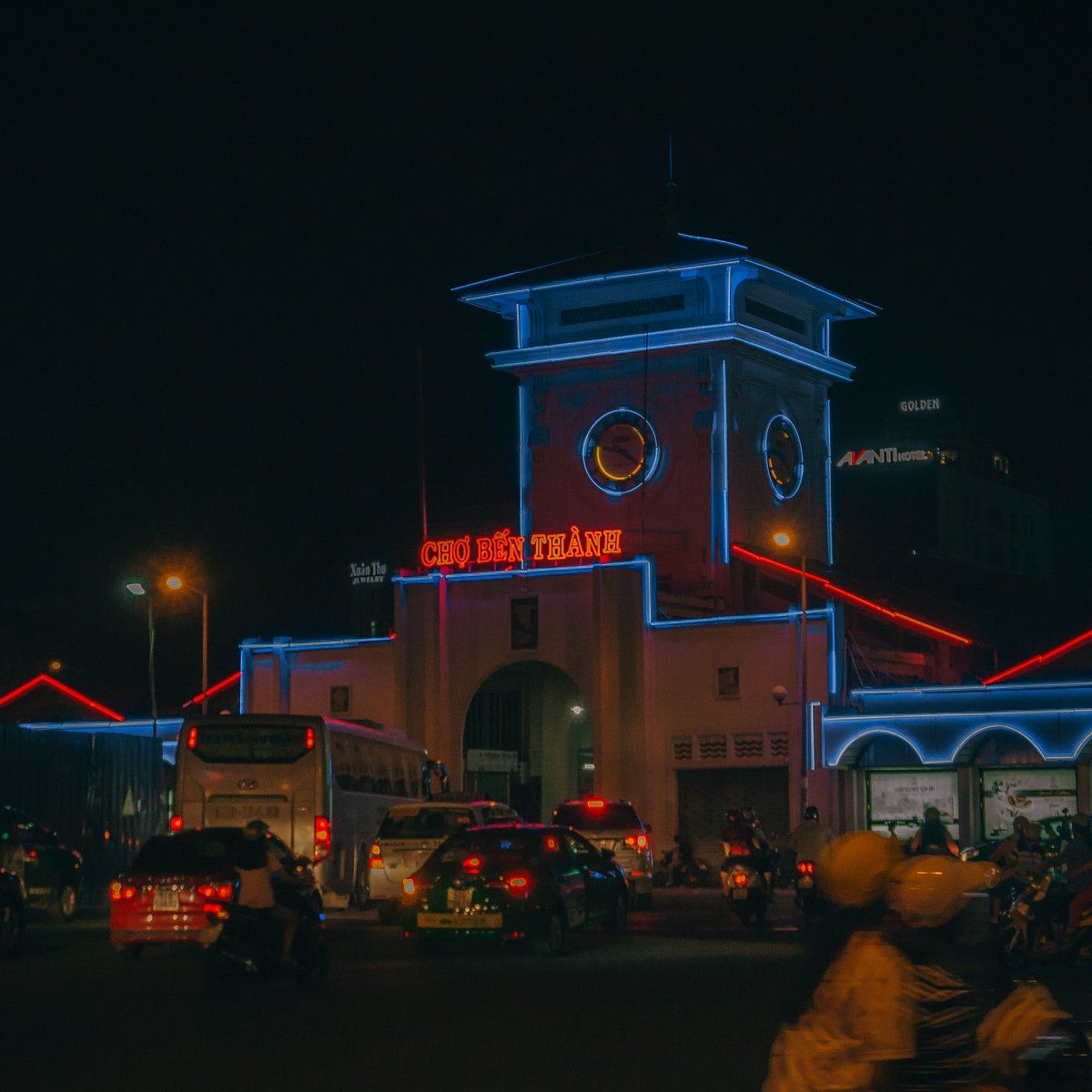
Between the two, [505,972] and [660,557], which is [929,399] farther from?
[505,972]

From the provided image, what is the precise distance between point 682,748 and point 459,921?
26.8 meters

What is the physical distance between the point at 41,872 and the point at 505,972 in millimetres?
10883

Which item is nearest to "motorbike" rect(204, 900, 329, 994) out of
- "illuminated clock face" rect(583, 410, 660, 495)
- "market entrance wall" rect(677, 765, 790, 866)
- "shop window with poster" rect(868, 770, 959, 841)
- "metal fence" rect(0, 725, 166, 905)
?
"metal fence" rect(0, 725, 166, 905)

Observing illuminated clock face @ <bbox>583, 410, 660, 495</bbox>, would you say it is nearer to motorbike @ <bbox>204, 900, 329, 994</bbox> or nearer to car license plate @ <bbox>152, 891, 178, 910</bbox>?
car license plate @ <bbox>152, 891, 178, 910</bbox>

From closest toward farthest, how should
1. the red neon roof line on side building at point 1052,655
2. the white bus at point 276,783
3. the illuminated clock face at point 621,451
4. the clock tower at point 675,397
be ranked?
1. the white bus at point 276,783
2. the red neon roof line on side building at point 1052,655
3. the clock tower at point 675,397
4. the illuminated clock face at point 621,451

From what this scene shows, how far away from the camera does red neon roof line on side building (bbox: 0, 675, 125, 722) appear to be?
59494 mm

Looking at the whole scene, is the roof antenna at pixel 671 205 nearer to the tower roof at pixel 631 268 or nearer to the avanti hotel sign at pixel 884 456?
the tower roof at pixel 631 268

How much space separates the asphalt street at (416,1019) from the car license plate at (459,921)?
418 mm

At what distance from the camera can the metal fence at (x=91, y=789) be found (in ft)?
107

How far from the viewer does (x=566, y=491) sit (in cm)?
5753

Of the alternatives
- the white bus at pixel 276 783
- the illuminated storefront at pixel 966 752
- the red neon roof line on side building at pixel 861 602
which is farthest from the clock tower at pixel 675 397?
the white bus at pixel 276 783

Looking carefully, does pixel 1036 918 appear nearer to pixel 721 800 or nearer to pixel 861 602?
pixel 721 800

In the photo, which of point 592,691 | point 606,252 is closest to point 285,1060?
point 592,691

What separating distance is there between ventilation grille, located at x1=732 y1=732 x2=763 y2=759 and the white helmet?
42.5 meters
